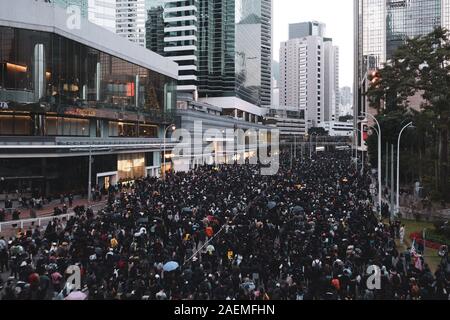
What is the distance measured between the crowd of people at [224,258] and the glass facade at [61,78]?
1714 centimetres

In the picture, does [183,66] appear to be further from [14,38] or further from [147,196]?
[147,196]

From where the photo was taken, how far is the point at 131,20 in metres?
151

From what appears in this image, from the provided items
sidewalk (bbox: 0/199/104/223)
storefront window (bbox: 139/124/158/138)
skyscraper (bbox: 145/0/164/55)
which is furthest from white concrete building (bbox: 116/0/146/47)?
sidewalk (bbox: 0/199/104/223)

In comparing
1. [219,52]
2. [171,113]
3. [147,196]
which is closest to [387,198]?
[147,196]

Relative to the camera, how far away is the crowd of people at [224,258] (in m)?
12.3

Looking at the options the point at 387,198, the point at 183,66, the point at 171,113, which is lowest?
the point at 387,198

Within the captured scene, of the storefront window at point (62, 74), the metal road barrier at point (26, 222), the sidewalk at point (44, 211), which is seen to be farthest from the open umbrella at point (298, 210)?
the storefront window at point (62, 74)

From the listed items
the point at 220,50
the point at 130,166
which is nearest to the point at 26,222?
the point at 130,166

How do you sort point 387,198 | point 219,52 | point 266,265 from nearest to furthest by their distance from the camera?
point 266,265 < point 387,198 < point 219,52

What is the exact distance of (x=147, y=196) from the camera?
29469mm

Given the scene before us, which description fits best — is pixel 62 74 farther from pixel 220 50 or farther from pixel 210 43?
pixel 220 50

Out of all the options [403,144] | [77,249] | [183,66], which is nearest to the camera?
[77,249]

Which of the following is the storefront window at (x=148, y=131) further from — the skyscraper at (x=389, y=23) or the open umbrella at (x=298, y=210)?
the skyscraper at (x=389, y=23)
